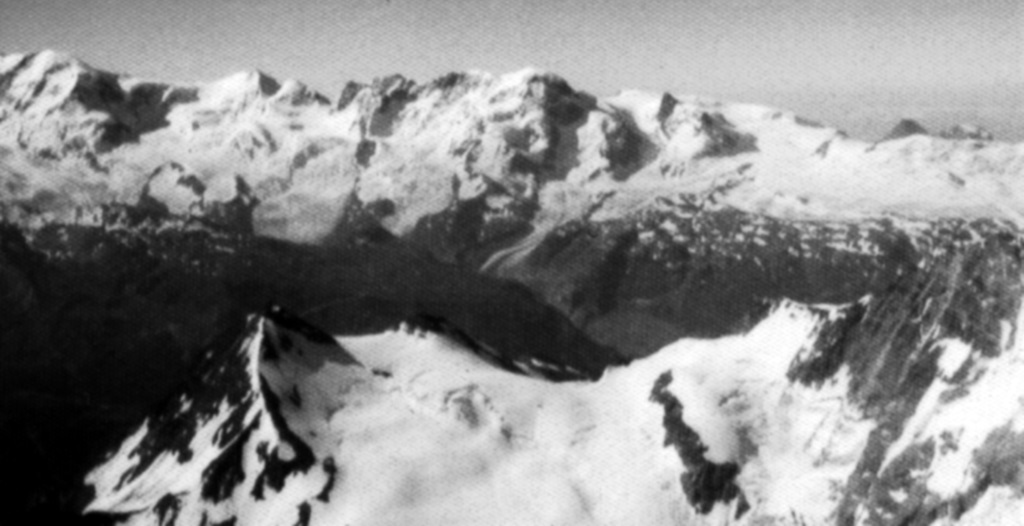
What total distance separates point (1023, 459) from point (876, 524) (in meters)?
23.9

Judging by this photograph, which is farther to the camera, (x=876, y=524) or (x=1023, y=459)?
(x=876, y=524)

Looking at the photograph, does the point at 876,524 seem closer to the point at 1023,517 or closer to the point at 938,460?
the point at 938,460

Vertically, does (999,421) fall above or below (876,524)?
above

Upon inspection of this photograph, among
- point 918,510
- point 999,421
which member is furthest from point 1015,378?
point 918,510

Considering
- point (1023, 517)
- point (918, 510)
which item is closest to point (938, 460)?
point (918, 510)

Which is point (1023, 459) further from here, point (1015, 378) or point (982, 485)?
point (1015, 378)

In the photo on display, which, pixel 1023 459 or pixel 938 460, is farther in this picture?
pixel 938 460

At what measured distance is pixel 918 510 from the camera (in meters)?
193

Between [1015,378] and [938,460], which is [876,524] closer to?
[938,460]

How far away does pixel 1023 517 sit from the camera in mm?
178500

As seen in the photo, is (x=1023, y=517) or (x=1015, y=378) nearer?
(x=1023, y=517)

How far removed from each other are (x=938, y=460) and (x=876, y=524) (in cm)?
1209

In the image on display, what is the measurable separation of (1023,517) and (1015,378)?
2654cm

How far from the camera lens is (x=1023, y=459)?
184 metres
